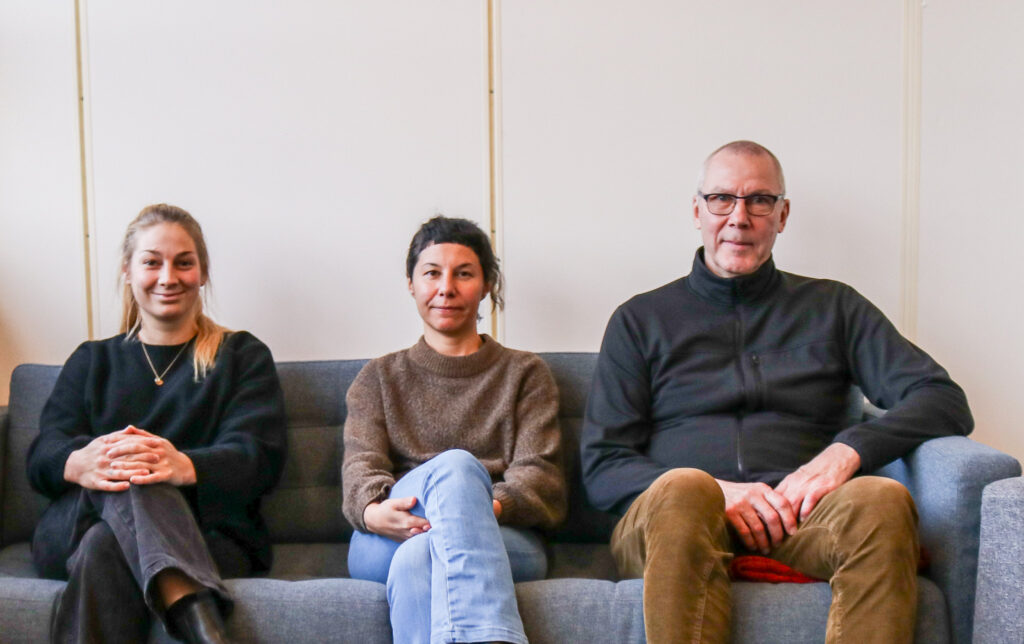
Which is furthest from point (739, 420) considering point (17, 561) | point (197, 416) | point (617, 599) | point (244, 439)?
point (17, 561)

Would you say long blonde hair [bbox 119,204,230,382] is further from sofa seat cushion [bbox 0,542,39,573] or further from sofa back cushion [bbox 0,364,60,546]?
sofa seat cushion [bbox 0,542,39,573]

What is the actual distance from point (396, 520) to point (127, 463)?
57 centimetres

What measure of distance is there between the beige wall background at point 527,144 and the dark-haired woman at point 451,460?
343mm

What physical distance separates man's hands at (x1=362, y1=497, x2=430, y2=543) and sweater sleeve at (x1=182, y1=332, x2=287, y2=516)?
37 cm

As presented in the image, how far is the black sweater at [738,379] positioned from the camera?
2.04m

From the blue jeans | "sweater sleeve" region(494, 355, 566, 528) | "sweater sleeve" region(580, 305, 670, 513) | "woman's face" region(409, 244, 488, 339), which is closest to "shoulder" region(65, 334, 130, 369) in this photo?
"woman's face" region(409, 244, 488, 339)

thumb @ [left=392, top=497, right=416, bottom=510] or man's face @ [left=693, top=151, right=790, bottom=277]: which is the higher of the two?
man's face @ [left=693, top=151, right=790, bottom=277]

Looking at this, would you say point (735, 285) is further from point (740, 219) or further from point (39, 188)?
point (39, 188)

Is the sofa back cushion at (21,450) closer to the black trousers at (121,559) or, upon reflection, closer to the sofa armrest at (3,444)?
the sofa armrest at (3,444)

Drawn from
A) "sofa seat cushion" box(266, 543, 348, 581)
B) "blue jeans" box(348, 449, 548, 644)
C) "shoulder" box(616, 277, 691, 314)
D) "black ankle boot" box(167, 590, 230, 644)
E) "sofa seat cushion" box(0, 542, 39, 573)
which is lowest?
"sofa seat cushion" box(266, 543, 348, 581)

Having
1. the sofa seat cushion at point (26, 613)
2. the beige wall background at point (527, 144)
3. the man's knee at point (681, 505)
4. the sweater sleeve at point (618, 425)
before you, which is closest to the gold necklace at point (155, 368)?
the beige wall background at point (527, 144)

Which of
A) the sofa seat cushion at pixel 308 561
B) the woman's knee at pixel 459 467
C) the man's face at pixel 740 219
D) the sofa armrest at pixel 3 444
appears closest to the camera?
the woman's knee at pixel 459 467

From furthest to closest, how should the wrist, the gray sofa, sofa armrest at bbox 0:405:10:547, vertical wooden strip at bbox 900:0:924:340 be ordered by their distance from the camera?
1. vertical wooden strip at bbox 900:0:924:340
2. sofa armrest at bbox 0:405:10:547
3. the wrist
4. the gray sofa

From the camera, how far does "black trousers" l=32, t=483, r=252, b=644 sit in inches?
67.0
